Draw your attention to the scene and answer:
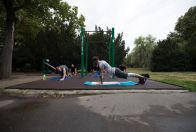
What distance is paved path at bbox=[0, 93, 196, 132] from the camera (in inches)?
141

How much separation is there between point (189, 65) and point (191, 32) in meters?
8.97

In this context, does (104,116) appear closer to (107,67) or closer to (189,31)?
(107,67)

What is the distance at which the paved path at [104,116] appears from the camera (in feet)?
11.8

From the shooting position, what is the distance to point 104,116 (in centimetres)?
436

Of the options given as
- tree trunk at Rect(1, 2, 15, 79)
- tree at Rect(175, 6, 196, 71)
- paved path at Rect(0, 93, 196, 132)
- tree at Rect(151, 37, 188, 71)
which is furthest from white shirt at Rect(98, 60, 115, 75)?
tree at Rect(175, 6, 196, 71)

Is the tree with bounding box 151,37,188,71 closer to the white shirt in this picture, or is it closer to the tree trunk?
the tree trunk

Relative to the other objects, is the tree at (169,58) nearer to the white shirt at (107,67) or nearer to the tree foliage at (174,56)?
the tree foliage at (174,56)

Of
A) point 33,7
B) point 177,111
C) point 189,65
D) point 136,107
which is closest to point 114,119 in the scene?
point 136,107

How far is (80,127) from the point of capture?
3.64 m

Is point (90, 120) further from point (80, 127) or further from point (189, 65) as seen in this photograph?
point (189, 65)

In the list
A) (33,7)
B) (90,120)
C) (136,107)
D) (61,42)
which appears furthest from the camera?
(61,42)

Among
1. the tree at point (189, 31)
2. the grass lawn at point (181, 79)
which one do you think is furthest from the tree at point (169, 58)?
the grass lawn at point (181, 79)

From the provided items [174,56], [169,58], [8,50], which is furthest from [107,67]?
[174,56]

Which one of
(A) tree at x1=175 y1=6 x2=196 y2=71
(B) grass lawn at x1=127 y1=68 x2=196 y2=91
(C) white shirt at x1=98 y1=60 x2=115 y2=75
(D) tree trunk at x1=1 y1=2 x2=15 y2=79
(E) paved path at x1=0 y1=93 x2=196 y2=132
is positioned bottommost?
(E) paved path at x1=0 y1=93 x2=196 y2=132
